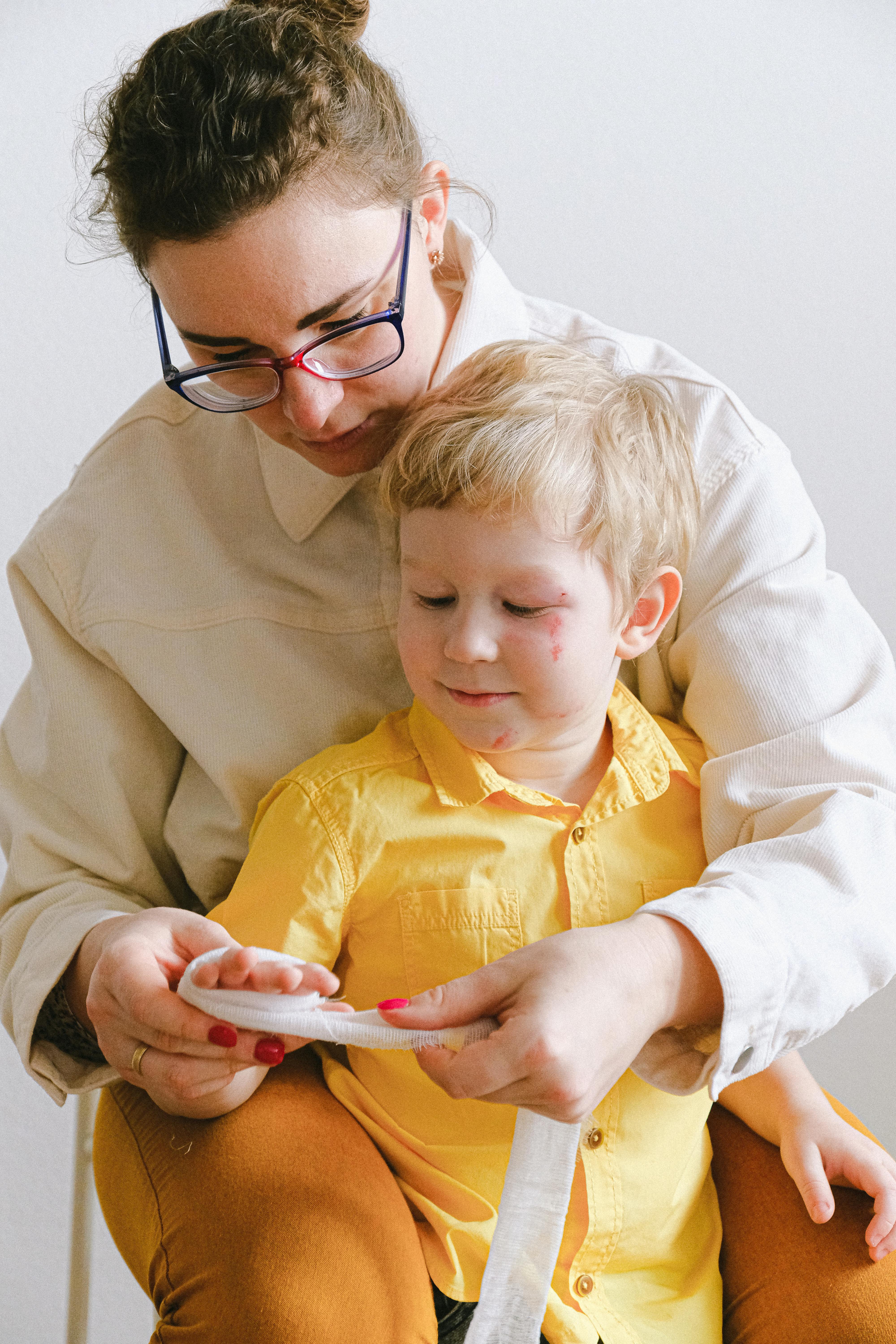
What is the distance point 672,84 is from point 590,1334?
1.48 meters

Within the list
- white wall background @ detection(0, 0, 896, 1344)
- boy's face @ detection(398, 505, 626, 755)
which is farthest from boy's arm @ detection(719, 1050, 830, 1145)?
white wall background @ detection(0, 0, 896, 1344)

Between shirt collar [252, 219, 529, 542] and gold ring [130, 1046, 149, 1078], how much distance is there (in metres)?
0.50

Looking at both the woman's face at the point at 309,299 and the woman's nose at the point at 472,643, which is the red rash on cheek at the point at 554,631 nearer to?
the woman's nose at the point at 472,643

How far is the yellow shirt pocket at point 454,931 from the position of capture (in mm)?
1006

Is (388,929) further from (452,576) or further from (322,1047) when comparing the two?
(452,576)

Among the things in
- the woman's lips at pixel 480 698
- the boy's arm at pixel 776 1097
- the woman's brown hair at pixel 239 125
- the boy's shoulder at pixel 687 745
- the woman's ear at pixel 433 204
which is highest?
the woman's brown hair at pixel 239 125

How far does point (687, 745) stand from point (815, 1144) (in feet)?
1.16

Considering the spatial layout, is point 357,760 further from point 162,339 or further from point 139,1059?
point 162,339

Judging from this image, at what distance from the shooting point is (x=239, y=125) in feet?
3.10

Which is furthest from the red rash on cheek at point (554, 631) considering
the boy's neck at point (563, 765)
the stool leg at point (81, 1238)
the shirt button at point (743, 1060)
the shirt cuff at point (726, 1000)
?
the stool leg at point (81, 1238)

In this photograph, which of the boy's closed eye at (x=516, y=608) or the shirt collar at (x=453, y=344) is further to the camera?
the shirt collar at (x=453, y=344)

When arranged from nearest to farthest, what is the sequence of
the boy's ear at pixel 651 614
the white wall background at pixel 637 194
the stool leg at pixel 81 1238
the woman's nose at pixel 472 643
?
the woman's nose at pixel 472 643 → the boy's ear at pixel 651 614 → the stool leg at pixel 81 1238 → the white wall background at pixel 637 194

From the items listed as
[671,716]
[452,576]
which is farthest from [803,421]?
[452,576]

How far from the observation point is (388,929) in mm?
1024
